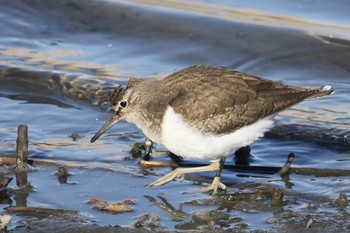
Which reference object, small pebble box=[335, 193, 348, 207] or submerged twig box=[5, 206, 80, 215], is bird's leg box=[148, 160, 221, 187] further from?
small pebble box=[335, 193, 348, 207]

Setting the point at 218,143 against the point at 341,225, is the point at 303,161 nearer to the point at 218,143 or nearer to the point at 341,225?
the point at 218,143

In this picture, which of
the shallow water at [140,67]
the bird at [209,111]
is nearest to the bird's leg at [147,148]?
the shallow water at [140,67]

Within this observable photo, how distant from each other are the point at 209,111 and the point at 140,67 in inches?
152

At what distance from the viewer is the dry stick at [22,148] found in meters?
7.54

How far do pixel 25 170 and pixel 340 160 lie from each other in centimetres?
300

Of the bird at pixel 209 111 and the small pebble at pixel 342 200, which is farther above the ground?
the bird at pixel 209 111

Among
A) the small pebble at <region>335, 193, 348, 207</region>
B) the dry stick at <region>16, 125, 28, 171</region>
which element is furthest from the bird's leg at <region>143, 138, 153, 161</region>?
the small pebble at <region>335, 193, 348, 207</region>

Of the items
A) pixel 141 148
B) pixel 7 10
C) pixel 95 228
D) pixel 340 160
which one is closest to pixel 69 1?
pixel 7 10

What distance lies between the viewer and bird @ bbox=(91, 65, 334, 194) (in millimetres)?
7414

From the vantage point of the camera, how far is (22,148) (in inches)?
299

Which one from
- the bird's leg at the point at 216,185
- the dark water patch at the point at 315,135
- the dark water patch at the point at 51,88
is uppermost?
the dark water patch at the point at 51,88

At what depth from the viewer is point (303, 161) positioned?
826cm

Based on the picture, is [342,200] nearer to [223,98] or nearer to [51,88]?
[223,98]

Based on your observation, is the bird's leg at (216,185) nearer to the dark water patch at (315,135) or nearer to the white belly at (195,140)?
the white belly at (195,140)
